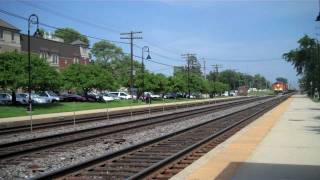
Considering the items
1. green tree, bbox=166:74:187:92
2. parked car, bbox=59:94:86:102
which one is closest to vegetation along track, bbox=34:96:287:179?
parked car, bbox=59:94:86:102

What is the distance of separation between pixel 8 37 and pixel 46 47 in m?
17.0

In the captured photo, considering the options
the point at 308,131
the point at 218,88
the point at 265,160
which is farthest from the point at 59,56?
the point at 265,160

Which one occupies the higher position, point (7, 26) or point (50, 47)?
point (7, 26)

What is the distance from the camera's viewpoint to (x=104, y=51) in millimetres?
141875

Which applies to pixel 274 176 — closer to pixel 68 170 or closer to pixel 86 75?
pixel 68 170

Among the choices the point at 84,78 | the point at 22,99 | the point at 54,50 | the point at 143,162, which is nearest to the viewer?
the point at 143,162

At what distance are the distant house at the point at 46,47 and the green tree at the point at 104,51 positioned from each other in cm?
1852

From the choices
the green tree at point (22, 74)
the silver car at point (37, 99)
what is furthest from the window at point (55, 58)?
the green tree at point (22, 74)

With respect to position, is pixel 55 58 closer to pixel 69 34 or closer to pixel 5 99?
pixel 5 99

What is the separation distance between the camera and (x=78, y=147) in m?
18.3

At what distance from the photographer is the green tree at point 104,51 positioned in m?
142

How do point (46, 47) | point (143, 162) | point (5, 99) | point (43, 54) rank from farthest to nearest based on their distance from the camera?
point (46, 47)
point (43, 54)
point (5, 99)
point (143, 162)

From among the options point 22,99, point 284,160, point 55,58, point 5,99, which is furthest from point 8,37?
point 284,160

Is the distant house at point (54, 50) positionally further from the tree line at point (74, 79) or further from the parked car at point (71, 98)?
the parked car at point (71, 98)
